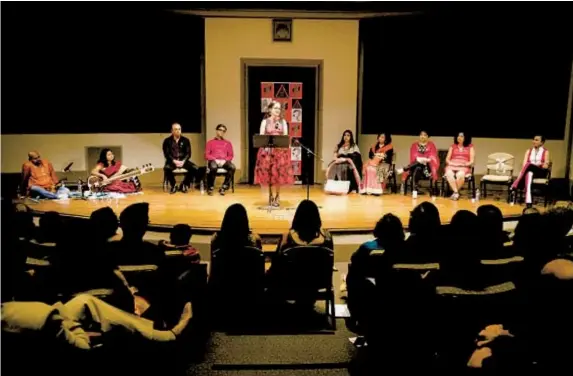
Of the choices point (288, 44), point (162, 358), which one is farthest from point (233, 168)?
point (162, 358)

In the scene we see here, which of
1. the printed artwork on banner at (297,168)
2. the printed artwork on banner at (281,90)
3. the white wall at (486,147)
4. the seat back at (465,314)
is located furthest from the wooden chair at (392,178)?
the seat back at (465,314)

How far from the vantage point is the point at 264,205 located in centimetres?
694

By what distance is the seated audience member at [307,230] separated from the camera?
3578 millimetres

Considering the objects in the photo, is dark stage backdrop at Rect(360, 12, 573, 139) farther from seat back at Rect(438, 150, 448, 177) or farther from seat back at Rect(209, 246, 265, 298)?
seat back at Rect(209, 246, 265, 298)

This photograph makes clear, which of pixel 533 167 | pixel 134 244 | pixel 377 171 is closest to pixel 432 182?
pixel 377 171

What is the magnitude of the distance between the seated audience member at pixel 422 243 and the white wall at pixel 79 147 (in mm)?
6482

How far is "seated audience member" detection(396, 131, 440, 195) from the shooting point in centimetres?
787

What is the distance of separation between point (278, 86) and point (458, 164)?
324 centimetres

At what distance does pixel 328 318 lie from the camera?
12.3 feet

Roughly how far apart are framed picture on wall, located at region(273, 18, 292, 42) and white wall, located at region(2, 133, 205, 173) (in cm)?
213

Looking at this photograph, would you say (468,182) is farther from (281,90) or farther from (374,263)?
(374,263)

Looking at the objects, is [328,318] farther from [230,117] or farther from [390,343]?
[230,117]

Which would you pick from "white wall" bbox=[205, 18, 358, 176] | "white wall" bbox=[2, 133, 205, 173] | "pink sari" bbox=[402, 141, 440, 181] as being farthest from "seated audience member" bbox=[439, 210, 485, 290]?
"white wall" bbox=[2, 133, 205, 173]

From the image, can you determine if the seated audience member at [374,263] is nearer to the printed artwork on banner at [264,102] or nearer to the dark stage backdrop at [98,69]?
the printed artwork on banner at [264,102]
